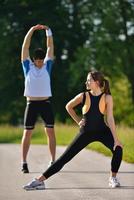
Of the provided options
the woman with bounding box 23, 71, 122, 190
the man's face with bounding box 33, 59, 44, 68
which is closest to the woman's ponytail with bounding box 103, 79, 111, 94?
the woman with bounding box 23, 71, 122, 190

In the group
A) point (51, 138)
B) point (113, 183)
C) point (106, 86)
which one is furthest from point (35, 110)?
point (113, 183)

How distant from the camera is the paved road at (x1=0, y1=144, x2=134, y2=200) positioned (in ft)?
28.9

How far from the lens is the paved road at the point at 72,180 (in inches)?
347

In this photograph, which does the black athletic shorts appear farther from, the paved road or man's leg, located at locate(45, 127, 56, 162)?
the paved road

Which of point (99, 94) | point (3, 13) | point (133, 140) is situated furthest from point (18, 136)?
point (3, 13)

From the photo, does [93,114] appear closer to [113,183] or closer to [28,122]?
[113,183]

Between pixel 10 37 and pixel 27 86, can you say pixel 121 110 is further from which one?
pixel 27 86

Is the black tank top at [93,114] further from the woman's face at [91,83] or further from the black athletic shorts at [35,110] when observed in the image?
the black athletic shorts at [35,110]

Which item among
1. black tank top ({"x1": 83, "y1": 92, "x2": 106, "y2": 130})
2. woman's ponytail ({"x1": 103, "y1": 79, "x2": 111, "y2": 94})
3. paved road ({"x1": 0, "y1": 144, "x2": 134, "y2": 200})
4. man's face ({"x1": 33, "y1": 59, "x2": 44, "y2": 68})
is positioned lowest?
paved road ({"x1": 0, "y1": 144, "x2": 134, "y2": 200})

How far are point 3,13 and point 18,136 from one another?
23516 mm

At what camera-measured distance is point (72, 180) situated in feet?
34.3

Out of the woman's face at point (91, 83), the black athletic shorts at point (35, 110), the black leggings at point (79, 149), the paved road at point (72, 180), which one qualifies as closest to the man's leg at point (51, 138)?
the black athletic shorts at point (35, 110)

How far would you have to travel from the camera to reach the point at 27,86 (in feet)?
38.0

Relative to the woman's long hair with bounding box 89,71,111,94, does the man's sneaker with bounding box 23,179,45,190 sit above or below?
below
